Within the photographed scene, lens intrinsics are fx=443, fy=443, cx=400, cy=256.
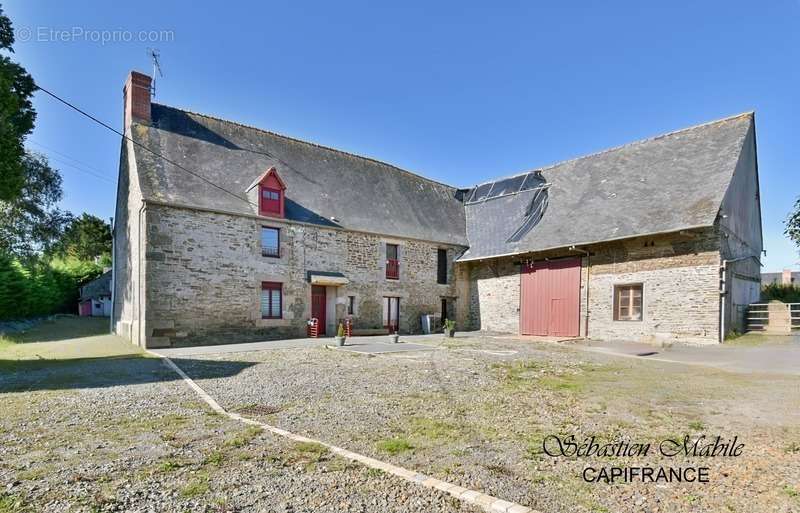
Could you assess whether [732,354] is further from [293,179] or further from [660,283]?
[293,179]

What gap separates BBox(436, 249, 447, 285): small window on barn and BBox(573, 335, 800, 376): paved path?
7643mm

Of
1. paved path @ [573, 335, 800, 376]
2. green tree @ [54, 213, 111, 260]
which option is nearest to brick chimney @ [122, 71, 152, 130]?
paved path @ [573, 335, 800, 376]

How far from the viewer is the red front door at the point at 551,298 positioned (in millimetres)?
16781

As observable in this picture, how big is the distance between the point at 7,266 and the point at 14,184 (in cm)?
1589

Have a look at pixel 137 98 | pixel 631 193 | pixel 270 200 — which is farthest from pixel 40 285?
pixel 631 193

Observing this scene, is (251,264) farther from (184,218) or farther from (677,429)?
(677,429)

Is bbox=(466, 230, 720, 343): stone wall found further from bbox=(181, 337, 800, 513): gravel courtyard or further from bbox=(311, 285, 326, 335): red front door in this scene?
bbox=(311, 285, 326, 335): red front door

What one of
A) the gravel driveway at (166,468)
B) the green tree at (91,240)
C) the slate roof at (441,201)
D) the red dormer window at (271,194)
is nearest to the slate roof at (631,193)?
the slate roof at (441,201)

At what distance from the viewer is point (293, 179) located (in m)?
18.5

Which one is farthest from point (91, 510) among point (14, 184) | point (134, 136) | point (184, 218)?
point (134, 136)

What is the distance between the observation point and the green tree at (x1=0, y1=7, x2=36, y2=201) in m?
10.6

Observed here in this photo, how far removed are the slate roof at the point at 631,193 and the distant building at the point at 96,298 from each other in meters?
24.9

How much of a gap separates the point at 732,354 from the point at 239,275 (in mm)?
14777

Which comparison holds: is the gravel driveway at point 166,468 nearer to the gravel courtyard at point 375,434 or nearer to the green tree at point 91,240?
the gravel courtyard at point 375,434
